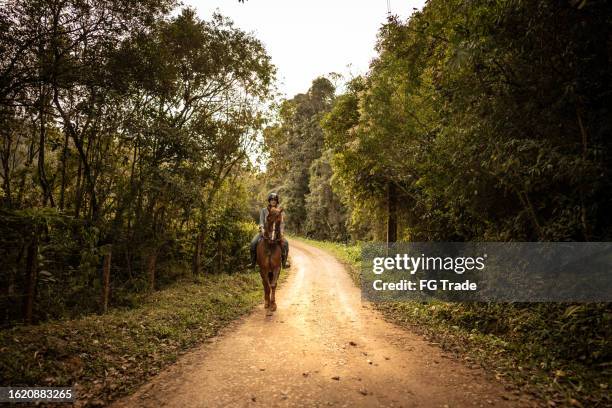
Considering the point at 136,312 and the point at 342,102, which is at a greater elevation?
the point at 342,102

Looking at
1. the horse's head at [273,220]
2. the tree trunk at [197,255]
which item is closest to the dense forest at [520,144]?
the horse's head at [273,220]

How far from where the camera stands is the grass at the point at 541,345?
A: 4801 millimetres

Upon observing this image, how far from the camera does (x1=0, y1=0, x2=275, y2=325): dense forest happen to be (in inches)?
272

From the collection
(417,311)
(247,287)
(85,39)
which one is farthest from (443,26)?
(247,287)

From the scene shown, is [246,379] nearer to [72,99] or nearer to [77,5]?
[72,99]

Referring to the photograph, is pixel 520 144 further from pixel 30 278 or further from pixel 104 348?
pixel 30 278

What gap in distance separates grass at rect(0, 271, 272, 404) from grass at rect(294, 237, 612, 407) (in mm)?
5387

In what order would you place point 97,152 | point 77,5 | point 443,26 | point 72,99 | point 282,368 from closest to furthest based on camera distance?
point 282,368, point 77,5, point 72,99, point 443,26, point 97,152

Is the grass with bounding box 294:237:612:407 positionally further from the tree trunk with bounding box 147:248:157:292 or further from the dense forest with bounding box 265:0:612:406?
the tree trunk with bounding box 147:248:157:292

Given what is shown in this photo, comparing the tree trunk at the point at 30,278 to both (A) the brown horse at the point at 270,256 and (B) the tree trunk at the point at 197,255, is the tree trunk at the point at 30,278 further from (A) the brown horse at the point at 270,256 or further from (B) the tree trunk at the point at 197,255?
(B) the tree trunk at the point at 197,255

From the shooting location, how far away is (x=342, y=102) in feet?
55.9

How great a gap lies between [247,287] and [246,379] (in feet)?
31.6

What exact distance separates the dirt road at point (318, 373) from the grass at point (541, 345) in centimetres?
50

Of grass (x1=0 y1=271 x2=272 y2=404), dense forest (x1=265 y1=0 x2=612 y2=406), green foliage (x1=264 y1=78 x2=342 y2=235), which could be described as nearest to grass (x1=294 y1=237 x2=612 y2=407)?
dense forest (x1=265 y1=0 x2=612 y2=406)
